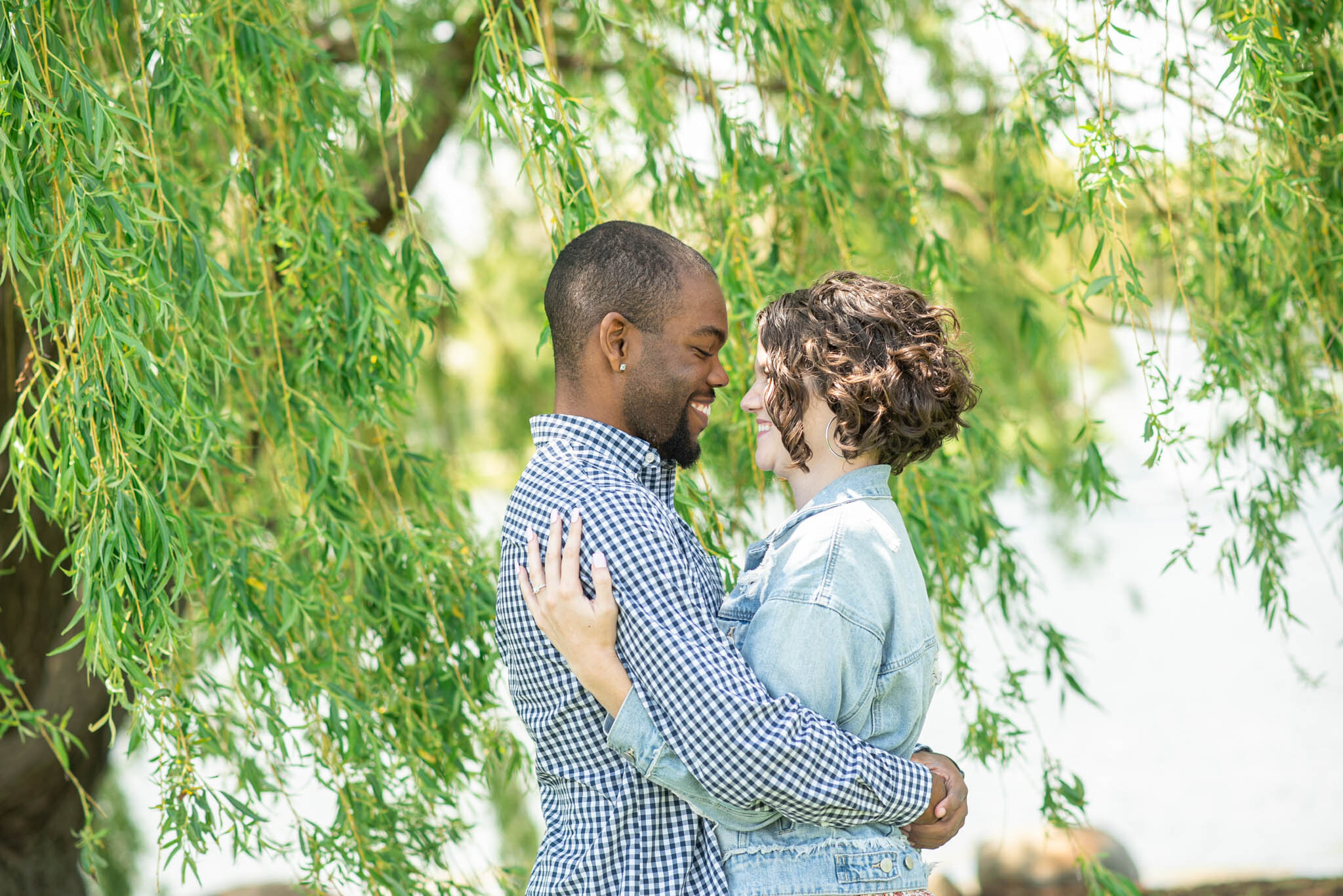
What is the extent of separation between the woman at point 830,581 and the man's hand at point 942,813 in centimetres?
2

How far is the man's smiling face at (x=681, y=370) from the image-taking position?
1.57m

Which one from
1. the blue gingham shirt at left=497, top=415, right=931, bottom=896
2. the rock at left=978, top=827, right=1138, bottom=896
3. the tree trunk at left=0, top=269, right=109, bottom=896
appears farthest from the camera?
the rock at left=978, top=827, right=1138, bottom=896

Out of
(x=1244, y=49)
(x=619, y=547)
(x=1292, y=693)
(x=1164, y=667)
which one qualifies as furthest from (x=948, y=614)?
(x=1164, y=667)

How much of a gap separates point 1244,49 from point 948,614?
3.93 ft

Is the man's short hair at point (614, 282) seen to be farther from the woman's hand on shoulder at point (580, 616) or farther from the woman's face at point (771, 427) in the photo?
the woman's hand on shoulder at point (580, 616)

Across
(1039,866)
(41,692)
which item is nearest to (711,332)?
(41,692)

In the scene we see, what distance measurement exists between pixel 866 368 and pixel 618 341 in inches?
12.0

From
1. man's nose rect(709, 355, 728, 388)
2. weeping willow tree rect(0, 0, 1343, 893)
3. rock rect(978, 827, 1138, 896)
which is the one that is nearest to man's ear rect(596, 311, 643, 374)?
man's nose rect(709, 355, 728, 388)

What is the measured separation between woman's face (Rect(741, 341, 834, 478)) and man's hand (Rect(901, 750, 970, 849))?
0.40 meters

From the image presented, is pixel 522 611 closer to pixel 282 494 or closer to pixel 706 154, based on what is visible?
pixel 282 494

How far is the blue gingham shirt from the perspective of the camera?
134cm

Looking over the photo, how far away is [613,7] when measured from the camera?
294 centimetres

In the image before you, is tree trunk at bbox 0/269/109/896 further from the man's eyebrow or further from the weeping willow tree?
the man's eyebrow

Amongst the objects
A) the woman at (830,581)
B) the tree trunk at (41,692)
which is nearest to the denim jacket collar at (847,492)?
the woman at (830,581)
